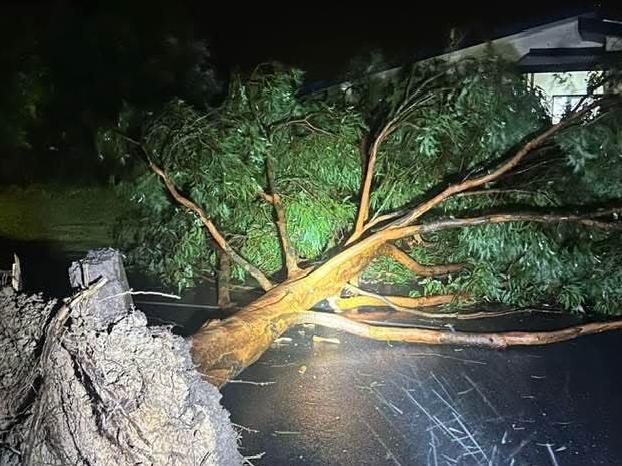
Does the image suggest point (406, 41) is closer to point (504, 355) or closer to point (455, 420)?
point (504, 355)

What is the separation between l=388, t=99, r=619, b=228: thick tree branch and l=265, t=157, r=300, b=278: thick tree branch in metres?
1.10

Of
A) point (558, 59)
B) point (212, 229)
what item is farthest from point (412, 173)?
point (558, 59)

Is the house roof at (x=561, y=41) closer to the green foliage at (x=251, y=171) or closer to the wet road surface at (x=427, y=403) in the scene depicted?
the green foliage at (x=251, y=171)

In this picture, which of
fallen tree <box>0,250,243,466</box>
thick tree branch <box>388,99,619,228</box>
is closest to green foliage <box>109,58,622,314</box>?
thick tree branch <box>388,99,619,228</box>

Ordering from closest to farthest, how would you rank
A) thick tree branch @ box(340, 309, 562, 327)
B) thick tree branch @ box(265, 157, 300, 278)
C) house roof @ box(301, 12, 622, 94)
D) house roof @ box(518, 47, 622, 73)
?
thick tree branch @ box(265, 157, 300, 278) < thick tree branch @ box(340, 309, 562, 327) < house roof @ box(518, 47, 622, 73) < house roof @ box(301, 12, 622, 94)

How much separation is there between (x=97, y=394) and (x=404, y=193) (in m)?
5.62

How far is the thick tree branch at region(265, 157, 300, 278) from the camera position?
7.59 metres

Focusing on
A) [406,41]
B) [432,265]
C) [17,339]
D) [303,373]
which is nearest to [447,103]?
[432,265]

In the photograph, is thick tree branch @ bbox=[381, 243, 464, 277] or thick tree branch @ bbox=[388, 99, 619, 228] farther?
thick tree branch @ bbox=[381, 243, 464, 277]

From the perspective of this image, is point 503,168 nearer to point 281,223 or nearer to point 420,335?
point 420,335

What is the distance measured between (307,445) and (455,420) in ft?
4.00

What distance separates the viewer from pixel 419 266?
8.56 meters

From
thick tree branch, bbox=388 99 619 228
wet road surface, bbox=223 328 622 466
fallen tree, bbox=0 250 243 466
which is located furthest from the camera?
thick tree branch, bbox=388 99 619 228

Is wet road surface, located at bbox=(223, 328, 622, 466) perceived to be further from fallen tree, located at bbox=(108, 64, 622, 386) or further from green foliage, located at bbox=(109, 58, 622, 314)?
green foliage, located at bbox=(109, 58, 622, 314)
